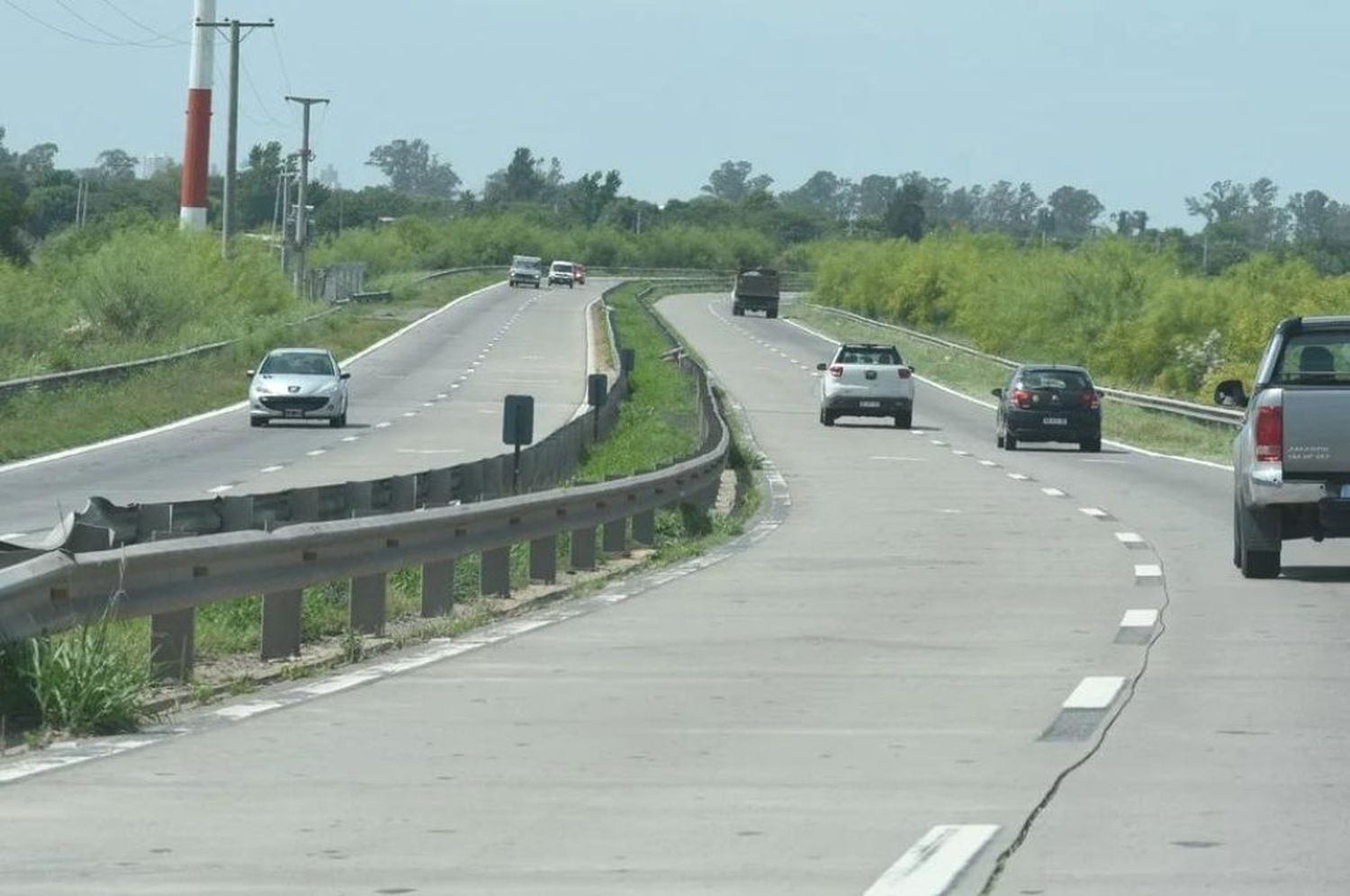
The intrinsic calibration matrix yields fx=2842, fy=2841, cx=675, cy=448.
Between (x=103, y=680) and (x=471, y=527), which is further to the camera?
(x=471, y=527)

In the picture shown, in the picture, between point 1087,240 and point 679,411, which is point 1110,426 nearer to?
point 679,411

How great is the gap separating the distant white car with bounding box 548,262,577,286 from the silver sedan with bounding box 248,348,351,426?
364 feet

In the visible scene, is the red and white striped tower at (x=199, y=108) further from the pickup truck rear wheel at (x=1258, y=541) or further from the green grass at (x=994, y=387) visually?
the pickup truck rear wheel at (x=1258, y=541)

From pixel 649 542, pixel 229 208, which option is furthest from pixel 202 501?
pixel 229 208

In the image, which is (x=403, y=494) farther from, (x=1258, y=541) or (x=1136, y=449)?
(x=1136, y=449)

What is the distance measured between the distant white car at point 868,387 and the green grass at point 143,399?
12.5 m

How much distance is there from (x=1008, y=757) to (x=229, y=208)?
8345 cm

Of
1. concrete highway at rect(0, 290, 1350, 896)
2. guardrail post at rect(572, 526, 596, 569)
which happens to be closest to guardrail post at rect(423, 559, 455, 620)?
concrete highway at rect(0, 290, 1350, 896)

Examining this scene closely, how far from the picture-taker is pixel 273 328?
270 ft

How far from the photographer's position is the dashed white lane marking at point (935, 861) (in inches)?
305

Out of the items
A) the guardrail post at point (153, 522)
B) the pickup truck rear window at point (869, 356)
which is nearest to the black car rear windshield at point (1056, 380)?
the pickup truck rear window at point (869, 356)

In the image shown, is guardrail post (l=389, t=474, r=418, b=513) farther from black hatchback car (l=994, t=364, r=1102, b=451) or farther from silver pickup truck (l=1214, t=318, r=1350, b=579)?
black hatchback car (l=994, t=364, r=1102, b=451)

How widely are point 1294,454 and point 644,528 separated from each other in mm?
6955

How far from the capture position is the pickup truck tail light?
761 inches
